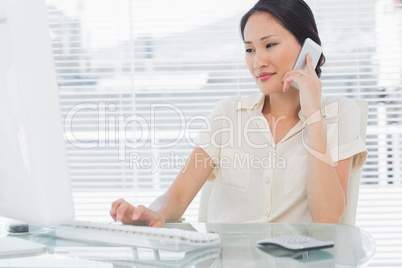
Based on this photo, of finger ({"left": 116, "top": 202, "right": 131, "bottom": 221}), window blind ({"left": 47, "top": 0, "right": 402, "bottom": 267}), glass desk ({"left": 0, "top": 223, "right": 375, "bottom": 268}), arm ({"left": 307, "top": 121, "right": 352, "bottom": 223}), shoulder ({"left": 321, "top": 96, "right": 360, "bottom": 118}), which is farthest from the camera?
window blind ({"left": 47, "top": 0, "right": 402, "bottom": 267})

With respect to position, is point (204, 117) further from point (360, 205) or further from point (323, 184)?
point (323, 184)

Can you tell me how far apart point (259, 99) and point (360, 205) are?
3.80 ft

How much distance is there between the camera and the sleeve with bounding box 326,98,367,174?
5.70ft

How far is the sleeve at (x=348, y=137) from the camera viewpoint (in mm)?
1736

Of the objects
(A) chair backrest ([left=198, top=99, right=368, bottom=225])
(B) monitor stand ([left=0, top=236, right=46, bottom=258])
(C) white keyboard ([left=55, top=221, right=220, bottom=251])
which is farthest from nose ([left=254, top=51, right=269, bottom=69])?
(B) monitor stand ([left=0, top=236, right=46, bottom=258])

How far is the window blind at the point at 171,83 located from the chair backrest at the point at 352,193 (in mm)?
1071

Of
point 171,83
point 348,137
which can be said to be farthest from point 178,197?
point 171,83

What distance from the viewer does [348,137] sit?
176 centimetres

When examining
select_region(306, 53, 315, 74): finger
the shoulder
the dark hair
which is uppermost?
the dark hair

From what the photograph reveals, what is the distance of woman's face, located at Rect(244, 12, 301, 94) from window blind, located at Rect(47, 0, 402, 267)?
3.17ft

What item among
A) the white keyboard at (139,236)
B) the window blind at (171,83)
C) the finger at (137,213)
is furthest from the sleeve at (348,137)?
the window blind at (171,83)

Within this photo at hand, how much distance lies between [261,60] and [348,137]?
1.33 feet

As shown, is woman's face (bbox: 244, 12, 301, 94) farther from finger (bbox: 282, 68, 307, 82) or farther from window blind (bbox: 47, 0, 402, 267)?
window blind (bbox: 47, 0, 402, 267)

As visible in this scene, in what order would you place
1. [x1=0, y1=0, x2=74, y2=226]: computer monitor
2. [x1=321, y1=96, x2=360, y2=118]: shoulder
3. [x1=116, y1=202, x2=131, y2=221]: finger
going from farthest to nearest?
[x1=321, y1=96, x2=360, y2=118]: shoulder, [x1=116, y1=202, x2=131, y2=221]: finger, [x1=0, y1=0, x2=74, y2=226]: computer monitor
